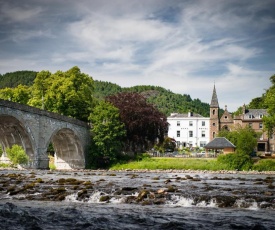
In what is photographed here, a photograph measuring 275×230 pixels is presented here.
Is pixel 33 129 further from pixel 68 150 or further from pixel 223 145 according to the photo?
pixel 223 145

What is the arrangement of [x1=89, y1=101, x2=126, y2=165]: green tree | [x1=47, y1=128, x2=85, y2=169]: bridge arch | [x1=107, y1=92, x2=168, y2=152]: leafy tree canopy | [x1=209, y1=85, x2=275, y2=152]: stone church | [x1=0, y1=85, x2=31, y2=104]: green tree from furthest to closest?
[x1=209, y1=85, x2=275, y2=152]: stone church → [x1=0, y1=85, x2=31, y2=104]: green tree → [x1=107, y1=92, x2=168, y2=152]: leafy tree canopy → [x1=47, y1=128, x2=85, y2=169]: bridge arch → [x1=89, y1=101, x2=126, y2=165]: green tree

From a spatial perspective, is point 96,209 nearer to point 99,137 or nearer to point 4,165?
point 4,165

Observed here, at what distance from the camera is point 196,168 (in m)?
44.3

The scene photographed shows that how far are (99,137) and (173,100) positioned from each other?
3586 inches

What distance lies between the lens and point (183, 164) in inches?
1788

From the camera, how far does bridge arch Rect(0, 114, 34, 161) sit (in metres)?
36.0

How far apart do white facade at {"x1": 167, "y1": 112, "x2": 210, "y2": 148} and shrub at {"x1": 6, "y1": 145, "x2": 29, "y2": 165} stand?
44.5m

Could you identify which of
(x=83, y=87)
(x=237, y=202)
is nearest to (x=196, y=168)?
(x=83, y=87)

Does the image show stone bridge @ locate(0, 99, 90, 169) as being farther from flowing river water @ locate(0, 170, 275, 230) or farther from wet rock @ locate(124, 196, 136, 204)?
wet rock @ locate(124, 196, 136, 204)

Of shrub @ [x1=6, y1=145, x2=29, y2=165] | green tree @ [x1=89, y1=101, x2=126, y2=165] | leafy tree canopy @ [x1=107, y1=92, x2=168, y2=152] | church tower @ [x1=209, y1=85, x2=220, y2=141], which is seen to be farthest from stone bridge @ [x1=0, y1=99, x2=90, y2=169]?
church tower @ [x1=209, y1=85, x2=220, y2=141]

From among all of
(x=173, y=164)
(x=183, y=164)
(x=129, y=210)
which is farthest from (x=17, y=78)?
(x=129, y=210)

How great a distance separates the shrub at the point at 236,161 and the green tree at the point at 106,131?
1240 centimetres

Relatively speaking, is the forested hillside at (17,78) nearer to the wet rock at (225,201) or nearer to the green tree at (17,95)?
the green tree at (17,95)

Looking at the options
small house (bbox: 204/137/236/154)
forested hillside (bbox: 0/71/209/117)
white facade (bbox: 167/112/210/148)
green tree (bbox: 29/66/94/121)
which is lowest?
small house (bbox: 204/137/236/154)
